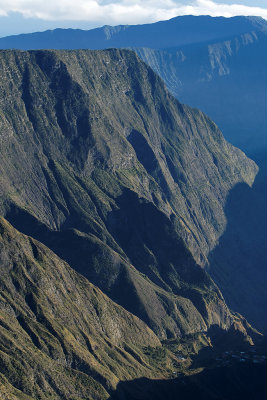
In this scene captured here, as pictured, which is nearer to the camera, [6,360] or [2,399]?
[2,399]

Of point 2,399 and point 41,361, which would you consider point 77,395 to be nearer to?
point 41,361

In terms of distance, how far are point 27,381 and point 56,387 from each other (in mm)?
11134

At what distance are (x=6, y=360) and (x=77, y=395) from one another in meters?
27.2

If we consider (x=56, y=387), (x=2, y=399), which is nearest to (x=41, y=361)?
(x=56, y=387)

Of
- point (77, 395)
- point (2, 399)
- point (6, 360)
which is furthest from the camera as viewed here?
point (77, 395)

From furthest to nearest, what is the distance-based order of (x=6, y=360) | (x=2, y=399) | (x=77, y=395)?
(x=77, y=395)
(x=6, y=360)
(x=2, y=399)

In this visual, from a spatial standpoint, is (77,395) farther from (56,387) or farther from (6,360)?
(6,360)

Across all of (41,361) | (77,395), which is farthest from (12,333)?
(77,395)

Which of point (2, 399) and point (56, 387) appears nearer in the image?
point (2, 399)

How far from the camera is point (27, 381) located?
619ft

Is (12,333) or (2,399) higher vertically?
(12,333)

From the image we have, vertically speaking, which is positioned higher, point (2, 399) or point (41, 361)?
point (41, 361)

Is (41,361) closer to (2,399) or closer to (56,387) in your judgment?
(56,387)

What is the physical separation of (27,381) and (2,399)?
18617mm
